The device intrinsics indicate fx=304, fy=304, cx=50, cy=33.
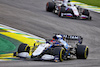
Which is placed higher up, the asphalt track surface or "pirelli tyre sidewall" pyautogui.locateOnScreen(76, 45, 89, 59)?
the asphalt track surface

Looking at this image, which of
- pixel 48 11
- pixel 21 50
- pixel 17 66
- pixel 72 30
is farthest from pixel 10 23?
pixel 17 66

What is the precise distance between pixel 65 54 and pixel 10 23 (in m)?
9.71

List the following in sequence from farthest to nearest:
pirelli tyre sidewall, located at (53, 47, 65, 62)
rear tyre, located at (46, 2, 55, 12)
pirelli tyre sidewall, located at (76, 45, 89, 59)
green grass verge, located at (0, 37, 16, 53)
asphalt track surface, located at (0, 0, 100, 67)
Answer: rear tyre, located at (46, 2, 55, 12)
asphalt track surface, located at (0, 0, 100, 67)
green grass verge, located at (0, 37, 16, 53)
pirelli tyre sidewall, located at (76, 45, 89, 59)
pirelli tyre sidewall, located at (53, 47, 65, 62)

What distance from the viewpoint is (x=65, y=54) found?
13.2 m

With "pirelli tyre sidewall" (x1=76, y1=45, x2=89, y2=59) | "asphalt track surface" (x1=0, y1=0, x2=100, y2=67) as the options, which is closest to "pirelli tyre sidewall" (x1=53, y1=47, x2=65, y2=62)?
"asphalt track surface" (x1=0, y1=0, x2=100, y2=67)

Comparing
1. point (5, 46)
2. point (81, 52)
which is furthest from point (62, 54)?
point (5, 46)

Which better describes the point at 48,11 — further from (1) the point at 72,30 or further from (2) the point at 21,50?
(2) the point at 21,50

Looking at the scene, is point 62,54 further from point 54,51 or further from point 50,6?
point 50,6

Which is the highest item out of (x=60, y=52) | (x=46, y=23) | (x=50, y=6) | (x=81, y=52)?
(x=50, y=6)

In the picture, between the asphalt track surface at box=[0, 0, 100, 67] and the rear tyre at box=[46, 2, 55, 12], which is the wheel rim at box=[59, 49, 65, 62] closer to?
the asphalt track surface at box=[0, 0, 100, 67]

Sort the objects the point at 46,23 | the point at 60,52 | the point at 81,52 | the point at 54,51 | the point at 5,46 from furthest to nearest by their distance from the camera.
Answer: the point at 46,23 < the point at 5,46 < the point at 81,52 < the point at 54,51 < the point at 60,52

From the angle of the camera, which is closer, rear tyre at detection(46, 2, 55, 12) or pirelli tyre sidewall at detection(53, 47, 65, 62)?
pirelli tyre sidewall at detection(53, 47, 65, 62)

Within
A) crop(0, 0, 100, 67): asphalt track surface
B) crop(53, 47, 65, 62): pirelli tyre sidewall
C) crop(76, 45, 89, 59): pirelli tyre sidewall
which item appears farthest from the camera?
crop(0, 0, 100, 67): asphalt track surface

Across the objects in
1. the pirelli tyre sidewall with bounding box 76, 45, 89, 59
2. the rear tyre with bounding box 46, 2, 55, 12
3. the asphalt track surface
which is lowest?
the pirelli tyre sidewall with bounding box 76, 45, 89, 59
